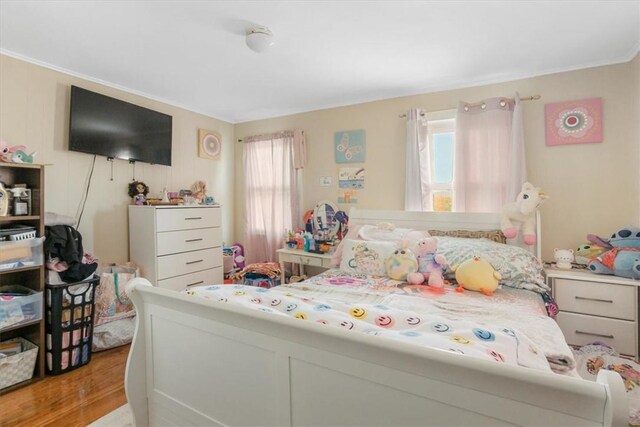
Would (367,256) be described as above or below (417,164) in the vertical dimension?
below

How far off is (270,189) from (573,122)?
124 inches

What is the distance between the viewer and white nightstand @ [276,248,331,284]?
127 inches

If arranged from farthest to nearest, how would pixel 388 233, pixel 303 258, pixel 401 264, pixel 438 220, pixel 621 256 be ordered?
pixel 303 258, pixel 438 220, pixel 388 233, pixel 401 264, pixel 621 256

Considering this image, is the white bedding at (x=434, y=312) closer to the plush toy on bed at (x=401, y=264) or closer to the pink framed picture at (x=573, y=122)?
the plush toy on bed at (x=401, y=264)

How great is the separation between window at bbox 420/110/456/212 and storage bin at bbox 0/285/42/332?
3.25 meters

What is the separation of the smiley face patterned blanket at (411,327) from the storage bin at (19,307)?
1571mm

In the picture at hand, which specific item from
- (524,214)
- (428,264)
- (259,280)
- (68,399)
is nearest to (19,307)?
(68,399)

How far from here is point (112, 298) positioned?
8.61 feet

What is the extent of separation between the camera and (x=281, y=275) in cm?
354

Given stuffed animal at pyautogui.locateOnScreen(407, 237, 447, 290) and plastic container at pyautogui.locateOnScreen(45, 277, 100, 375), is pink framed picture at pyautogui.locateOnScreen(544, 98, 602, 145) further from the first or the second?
plastic container at pyautogui.locateOnScreen(45, 277, 100, 375)

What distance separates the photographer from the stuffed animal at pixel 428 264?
2123mm

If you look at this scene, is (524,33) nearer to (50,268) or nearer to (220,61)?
(220,61)

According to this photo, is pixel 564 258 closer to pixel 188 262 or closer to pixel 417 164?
pixel 417 164

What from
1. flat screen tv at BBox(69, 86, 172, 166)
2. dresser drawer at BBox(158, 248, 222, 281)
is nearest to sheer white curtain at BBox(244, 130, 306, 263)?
dresser drawer at BBox(158, 248, 222, 281)
